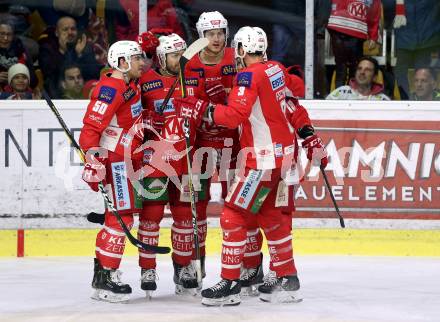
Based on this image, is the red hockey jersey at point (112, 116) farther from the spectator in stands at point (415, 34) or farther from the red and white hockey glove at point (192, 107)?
the spectator in stands at point (415, 34)

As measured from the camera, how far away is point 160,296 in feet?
22.3

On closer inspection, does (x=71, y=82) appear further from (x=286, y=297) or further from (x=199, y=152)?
(x=286, y=297)

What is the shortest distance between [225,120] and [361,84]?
264 centimetres

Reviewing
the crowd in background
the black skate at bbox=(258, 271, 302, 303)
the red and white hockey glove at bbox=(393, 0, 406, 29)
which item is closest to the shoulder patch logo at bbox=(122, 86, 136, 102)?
the black skate at bbox=(258, 271, 302, 303)

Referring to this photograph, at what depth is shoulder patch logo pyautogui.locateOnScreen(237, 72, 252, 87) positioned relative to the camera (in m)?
6.28

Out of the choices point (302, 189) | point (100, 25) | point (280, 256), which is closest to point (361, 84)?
point (302, 189)

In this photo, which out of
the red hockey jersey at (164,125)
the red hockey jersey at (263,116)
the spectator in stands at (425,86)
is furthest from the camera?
the spectator in stands at (425,86)

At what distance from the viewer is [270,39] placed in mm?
8750

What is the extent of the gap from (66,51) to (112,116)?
265 centimetres

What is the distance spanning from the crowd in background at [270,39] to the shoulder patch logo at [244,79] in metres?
2.35

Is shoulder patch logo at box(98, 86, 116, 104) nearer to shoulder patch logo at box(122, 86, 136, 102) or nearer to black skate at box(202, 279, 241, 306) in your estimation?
shoulder patch logo at box(122, 86, 136, 102)

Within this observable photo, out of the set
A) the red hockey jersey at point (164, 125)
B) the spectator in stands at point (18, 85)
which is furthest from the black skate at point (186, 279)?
the spectator in stands at point (18, 85)

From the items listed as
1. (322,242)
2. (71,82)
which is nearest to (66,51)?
(71,82)

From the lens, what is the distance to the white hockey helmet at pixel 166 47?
6.60 metres
